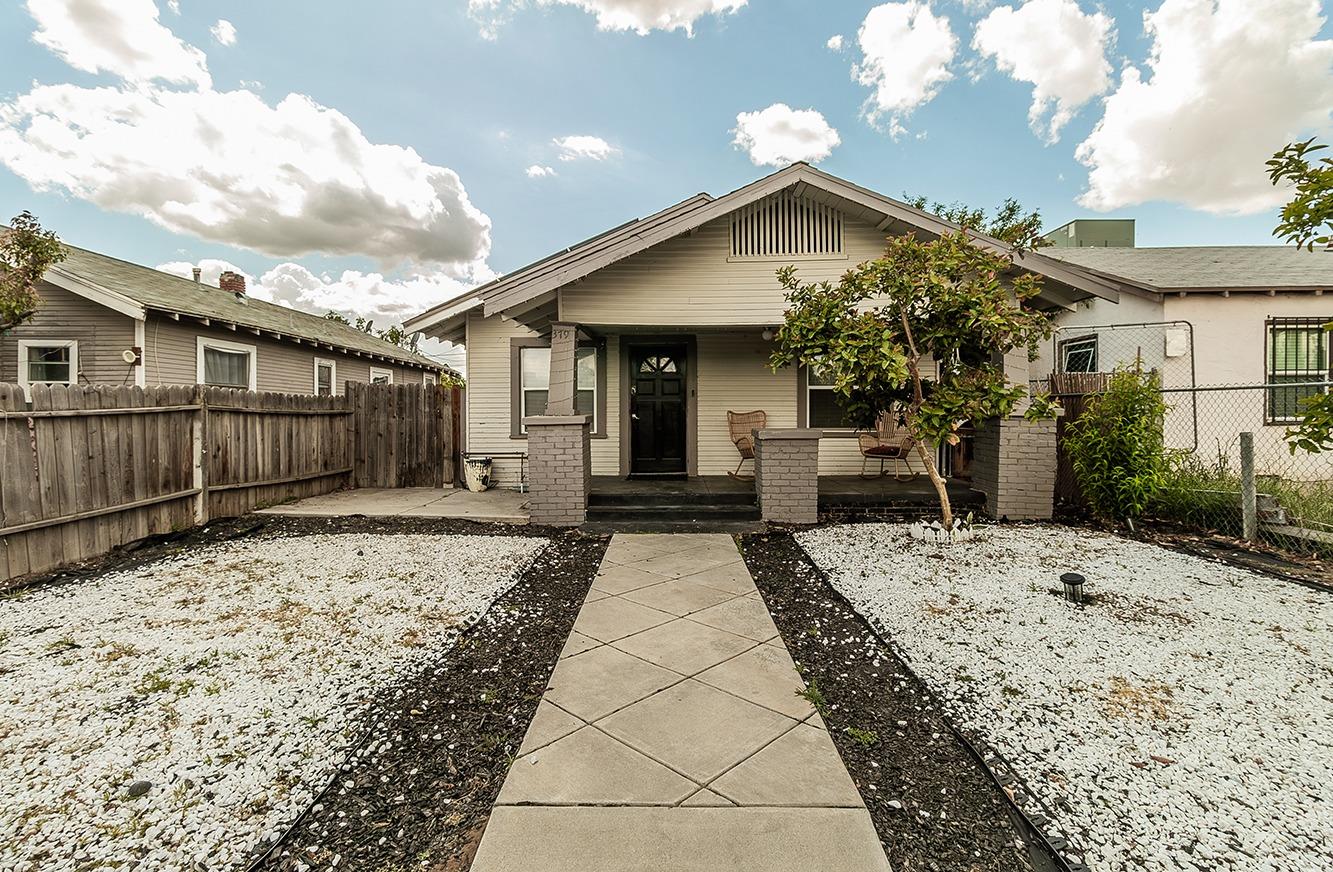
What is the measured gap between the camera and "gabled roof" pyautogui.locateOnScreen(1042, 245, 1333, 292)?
320 inches

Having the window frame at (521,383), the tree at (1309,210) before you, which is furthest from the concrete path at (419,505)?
the tree at (1309,210)

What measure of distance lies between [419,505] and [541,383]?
8.73ft

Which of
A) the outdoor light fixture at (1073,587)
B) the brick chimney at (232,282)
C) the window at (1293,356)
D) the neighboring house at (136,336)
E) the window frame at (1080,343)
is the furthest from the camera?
the brick chimney at (232,282)

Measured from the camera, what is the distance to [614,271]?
21.8 feet

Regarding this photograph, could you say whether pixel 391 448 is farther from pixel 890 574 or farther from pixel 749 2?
pixel 749 2

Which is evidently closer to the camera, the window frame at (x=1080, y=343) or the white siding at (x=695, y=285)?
the white siding at (x=695, y=285)

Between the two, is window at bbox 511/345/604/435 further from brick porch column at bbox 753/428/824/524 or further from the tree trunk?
the tree trunk

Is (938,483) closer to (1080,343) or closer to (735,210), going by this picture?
(735,210)

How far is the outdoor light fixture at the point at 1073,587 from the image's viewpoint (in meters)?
3.75

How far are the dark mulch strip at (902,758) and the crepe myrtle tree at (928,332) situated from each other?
2.29 metres

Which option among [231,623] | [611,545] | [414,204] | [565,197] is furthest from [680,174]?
[414,204]

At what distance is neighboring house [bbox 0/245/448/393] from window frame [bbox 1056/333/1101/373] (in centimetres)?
1600

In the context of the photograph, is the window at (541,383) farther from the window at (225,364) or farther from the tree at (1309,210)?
the tree at (1309,210)

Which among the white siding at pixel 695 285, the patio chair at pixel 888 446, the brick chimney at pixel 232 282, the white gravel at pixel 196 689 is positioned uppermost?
the brick chimney at pixel 232 282
